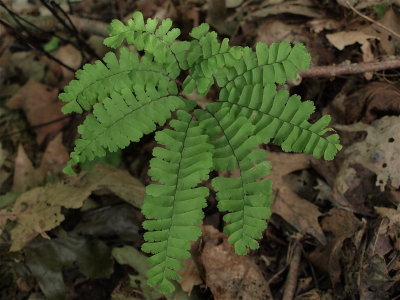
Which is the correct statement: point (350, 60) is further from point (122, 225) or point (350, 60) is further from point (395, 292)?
point (122, 225)

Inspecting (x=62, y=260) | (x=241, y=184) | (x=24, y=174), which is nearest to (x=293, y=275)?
(x=241, y=184)

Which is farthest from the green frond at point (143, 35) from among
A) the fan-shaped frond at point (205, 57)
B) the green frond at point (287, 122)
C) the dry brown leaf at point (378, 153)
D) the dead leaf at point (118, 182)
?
the dry brown leaf at point (378, 153)

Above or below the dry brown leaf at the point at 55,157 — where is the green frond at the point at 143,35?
above

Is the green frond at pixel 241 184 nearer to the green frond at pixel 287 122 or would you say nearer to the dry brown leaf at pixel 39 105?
the green frond at pixel 287 122

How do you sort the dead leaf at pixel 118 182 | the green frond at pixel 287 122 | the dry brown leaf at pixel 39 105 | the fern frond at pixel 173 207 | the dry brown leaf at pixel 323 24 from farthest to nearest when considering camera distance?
1. the dry brown leaf at pixel 39 105
2. the dry brown leaf at pixel 323 24
3. the dead leaf at pixel 118 182
4. the green frond at pixel 287 122
5. the fern frond at pixel 173 207

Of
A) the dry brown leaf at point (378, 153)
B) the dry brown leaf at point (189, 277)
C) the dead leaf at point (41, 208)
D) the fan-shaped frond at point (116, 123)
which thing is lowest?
the dry brown leaf at point (189, 277)

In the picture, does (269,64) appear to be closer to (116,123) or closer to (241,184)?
(241,184)

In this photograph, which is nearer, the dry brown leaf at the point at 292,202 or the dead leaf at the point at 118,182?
the dry brown leaf at the point at 292,202
